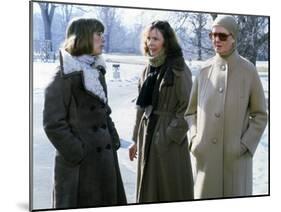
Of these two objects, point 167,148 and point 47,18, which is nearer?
point 47,18

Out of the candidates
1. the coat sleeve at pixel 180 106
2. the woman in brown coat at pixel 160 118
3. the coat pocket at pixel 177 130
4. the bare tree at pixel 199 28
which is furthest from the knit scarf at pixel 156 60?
the coat pocket at pixel 177 130

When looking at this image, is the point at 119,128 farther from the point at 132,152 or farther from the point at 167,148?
the point at 167,148

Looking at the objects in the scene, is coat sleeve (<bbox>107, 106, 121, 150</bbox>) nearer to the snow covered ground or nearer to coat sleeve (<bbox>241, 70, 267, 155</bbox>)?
the snow covered ground

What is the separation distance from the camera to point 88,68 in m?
3.82

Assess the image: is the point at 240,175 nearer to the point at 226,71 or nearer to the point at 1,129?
the point at 226,71

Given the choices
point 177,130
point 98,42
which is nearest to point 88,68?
point 98,42

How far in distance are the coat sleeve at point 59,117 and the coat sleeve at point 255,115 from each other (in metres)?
1.19

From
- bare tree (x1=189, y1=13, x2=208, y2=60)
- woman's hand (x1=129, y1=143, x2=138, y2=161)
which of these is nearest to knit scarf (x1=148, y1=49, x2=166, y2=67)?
bare tree (x1=189, y1=13, x2=208, y2=60)

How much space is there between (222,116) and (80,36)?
108 centimetres

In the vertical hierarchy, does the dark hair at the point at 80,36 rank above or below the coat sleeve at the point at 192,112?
above

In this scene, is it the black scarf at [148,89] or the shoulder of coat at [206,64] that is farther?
the shoulder of coat at [206,64]

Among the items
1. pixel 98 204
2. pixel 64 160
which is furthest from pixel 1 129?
pixel 98 204

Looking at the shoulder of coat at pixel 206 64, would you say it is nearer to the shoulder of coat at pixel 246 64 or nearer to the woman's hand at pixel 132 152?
the shoulder of coat at pixel 246 64

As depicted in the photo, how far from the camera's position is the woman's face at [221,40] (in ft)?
13.6
